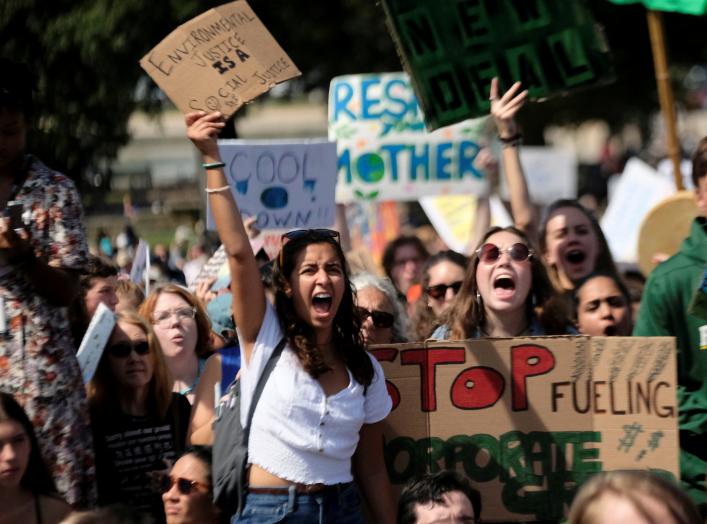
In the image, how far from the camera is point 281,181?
7.18 m

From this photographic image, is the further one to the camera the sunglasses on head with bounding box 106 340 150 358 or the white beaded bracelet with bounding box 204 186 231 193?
the sunglasses on head with bounding box 106 340 150 358

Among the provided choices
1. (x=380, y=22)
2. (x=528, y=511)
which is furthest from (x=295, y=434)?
(x=380, y=22)

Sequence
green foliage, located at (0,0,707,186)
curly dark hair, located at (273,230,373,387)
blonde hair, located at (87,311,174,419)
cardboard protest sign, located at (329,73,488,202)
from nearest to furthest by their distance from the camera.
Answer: curly dark hair, located at (273,230,373,387) < blonde hair, located at (87,311,174,419) < cardboard protest sign, located at (329,73,488,202) < green foliage, located at (0,0,707,186)

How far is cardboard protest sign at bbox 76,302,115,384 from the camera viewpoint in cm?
492

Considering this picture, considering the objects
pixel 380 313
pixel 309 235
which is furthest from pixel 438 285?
pixel 309 235

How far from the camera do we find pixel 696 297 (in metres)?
4.21

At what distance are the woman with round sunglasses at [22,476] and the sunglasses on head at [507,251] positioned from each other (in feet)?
5.70

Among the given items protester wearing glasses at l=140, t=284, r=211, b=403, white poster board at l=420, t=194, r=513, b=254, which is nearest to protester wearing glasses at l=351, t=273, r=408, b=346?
protester wearing glasses at l=140, t=284, r=211, b=403

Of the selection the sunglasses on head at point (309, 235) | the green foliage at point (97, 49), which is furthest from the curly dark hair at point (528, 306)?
the green foliage at point (97, 49)

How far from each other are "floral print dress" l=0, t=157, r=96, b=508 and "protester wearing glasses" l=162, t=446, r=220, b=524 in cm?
28

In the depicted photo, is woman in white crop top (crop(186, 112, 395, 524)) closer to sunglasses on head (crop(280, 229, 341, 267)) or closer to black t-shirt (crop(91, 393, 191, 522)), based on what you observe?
sunglasses on head (crop(280, 229, 341, 267))

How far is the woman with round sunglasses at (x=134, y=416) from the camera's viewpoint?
487 cm

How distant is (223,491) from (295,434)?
267 mm

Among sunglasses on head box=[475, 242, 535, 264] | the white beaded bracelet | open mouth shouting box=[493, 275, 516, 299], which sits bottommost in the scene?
open mouth shouting box=[493, 275, 516, 299]
